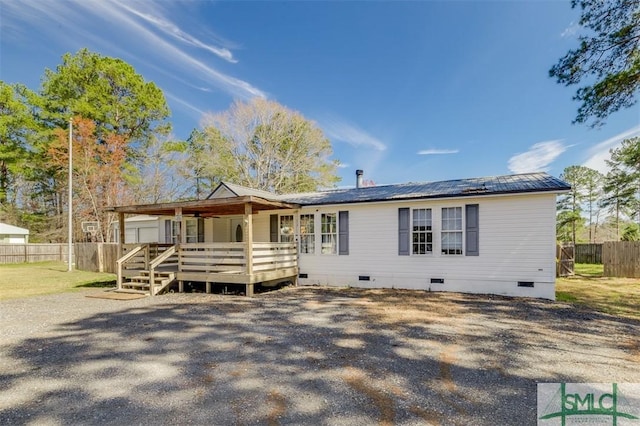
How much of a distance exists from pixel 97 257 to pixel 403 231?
17.4 meters

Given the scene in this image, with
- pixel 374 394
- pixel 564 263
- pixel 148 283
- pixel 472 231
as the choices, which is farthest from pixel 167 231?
pixel 564 263

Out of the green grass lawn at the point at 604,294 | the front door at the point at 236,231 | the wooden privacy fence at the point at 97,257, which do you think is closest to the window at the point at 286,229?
the front door at the point at 236,231

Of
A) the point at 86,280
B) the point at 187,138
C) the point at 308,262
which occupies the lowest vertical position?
the point at 86,280

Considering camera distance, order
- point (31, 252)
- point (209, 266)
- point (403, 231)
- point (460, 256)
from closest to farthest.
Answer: point (460, 256), point (209, 266), point (403, 231), point (31, 252)

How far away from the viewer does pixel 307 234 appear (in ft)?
39.3

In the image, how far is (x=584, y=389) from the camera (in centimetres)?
361

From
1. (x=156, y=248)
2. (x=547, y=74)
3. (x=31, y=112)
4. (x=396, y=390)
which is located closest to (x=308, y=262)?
(x=156, y=248)

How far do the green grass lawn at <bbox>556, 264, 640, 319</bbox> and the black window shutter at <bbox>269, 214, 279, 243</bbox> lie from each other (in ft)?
30.3

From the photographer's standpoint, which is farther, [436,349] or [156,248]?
[156,248]

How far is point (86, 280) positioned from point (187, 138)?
63.5 feet

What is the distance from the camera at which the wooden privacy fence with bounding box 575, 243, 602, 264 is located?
2148 centimetres

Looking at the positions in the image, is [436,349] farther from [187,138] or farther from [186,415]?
[187,138]

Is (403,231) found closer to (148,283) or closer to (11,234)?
(148,283)

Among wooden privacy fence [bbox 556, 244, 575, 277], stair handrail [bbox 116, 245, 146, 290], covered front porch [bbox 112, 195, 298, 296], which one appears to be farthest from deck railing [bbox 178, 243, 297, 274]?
wooden privacy fence [bbox 556, 244, 575, 277]
